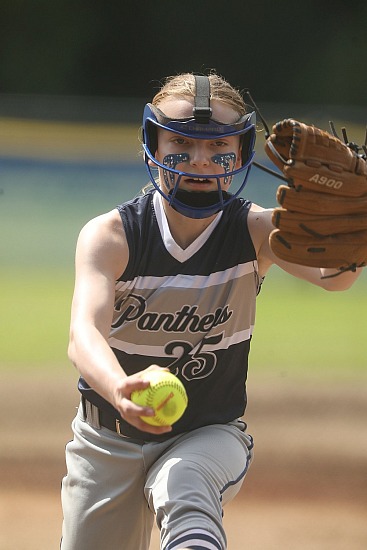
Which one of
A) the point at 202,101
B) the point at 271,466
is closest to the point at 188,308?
the point at 202,101

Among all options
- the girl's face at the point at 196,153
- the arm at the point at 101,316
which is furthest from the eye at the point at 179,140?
the arm at the point at 101,316

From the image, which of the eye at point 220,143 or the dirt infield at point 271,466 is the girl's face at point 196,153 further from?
the dirt infield at point 271,466

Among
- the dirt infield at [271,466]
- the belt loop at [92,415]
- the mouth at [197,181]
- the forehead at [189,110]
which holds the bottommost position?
the dirt infield at [271,466]

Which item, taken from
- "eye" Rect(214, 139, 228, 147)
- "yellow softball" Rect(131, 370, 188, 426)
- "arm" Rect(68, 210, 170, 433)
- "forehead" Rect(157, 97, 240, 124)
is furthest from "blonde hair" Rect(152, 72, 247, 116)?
"yellow softball" Rect(131, 370, 188, 426)

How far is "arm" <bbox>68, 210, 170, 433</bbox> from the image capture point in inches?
76.8

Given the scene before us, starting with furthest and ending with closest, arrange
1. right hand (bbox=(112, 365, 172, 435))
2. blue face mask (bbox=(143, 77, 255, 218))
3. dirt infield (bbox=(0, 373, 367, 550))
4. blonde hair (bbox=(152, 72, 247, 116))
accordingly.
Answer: dirt infield (bbox=(0, 373, 367, 550))
blonde hair (bbox=(152, 72, 247, 116))
blue face mask (bbox=(143, 77, 255, 218))
right hand (bbox=(112, 365, 172, 435))

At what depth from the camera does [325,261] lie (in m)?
2.47

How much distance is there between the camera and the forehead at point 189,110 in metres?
2.64

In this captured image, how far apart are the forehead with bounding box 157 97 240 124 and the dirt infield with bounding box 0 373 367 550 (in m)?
1.92

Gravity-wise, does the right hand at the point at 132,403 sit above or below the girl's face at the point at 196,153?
below

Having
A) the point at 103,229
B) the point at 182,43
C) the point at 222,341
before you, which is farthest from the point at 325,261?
the point at 182,43

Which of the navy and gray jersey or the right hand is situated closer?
the right hand

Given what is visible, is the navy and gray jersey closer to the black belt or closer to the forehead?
the black belt

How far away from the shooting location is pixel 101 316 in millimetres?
2352
